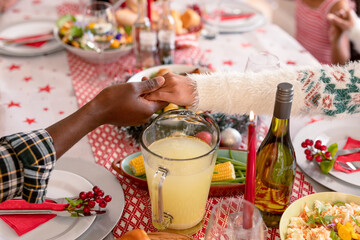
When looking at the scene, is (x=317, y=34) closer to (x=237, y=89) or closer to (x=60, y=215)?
(x=237, y=89)

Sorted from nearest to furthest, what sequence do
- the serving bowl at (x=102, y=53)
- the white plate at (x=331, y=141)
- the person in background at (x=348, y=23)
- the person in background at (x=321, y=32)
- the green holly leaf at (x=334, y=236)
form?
the green holly leaf at (x=334, y=236) < the white plate at (x=331, y=141) < the serving bowl at (x=102, y=53) < the person in background at (x=348, y=23) < the person in background at (x=321, y=32)

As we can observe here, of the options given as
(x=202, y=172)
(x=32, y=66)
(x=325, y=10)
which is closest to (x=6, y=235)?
(x=202, y=172)

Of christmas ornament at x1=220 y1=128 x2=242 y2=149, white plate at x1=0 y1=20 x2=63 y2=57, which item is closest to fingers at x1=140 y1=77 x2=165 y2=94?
christmas ornament at x1=220 y1=128 x2=242 y2=149

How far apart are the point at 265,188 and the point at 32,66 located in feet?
3.46

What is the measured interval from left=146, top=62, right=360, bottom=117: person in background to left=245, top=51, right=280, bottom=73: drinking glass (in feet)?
0.30

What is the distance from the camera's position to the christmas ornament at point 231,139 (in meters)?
1.08

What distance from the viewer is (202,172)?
0.79 m

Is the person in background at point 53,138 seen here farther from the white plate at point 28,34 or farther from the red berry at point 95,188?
the white plate at point 28,34

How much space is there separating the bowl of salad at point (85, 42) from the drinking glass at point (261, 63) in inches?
21.1

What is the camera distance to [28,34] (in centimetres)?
172

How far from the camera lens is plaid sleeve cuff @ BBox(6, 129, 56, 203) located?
0.79m

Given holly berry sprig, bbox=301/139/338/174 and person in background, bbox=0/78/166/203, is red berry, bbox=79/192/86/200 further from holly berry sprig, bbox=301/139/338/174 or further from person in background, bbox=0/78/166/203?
holly berry sprig, bbox=301/139/338/174

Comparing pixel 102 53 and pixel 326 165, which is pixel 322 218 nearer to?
pixel 326 165

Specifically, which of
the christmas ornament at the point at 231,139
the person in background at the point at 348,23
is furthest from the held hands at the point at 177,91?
the person in background at the point at 348,23
